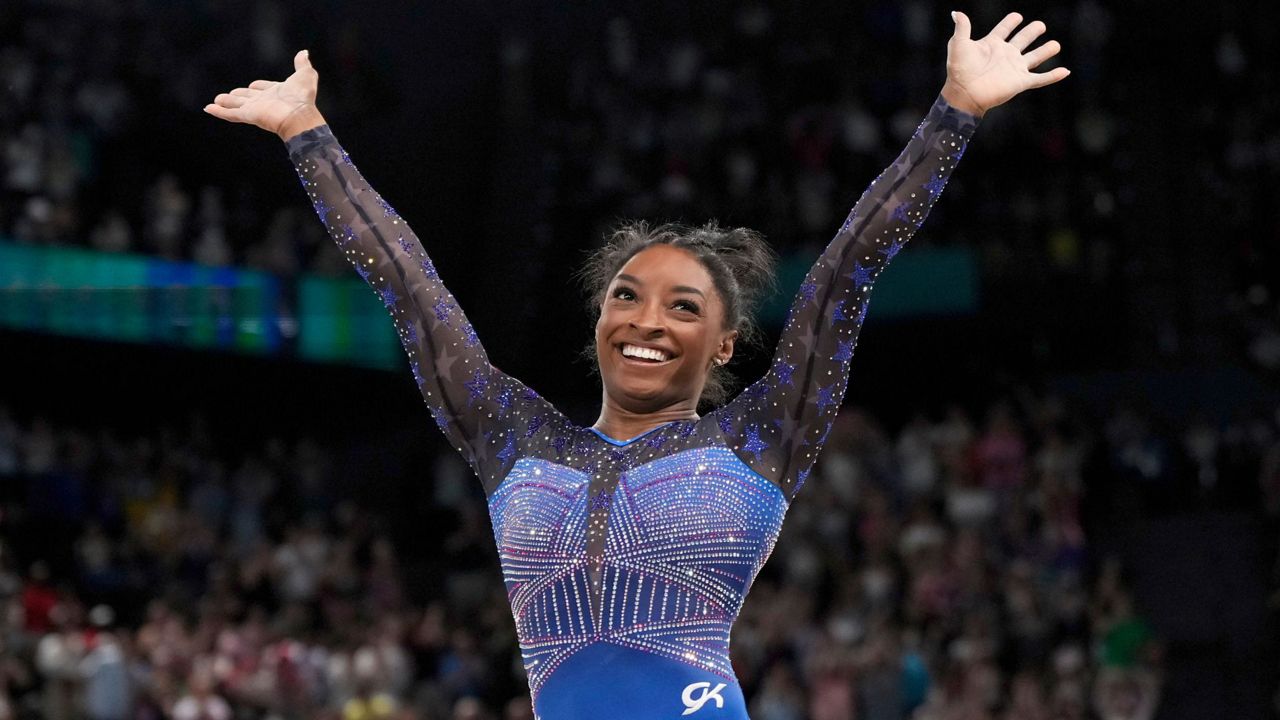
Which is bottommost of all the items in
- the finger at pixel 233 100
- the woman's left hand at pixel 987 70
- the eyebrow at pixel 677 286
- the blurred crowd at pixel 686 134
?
the eyebrow at pixel 677 286

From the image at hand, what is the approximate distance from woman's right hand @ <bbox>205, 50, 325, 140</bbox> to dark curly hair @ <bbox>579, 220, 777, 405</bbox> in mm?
692

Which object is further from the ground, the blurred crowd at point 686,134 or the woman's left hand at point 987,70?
the blurred crowd at point 686,134

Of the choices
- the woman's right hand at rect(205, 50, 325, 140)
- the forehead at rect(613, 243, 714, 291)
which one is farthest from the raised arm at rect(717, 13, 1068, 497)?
the woman's right hand at rect(205, 50, 325, 140)

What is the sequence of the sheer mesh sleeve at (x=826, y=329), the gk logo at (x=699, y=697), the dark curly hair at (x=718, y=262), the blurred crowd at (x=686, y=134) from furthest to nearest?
the blurred crowd at (x=686, y=134), the dark curly hair at (x=718, y=262), the sheer mesh sleeve at (x=826, y=329), the gk logo at (x=699, y=697)

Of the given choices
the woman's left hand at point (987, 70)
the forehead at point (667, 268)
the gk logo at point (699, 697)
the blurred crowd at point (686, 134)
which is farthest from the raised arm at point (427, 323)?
the blurred crowd at point (686, 134)

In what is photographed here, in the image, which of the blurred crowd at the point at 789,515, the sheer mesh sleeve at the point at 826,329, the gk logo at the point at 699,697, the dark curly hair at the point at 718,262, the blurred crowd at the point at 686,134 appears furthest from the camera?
the blurred crowd at the point at 686,134

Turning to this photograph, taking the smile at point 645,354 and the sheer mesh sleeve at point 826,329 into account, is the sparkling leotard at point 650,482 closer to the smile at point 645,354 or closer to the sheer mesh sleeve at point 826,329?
the sheer mesh sleeve at point 826,329

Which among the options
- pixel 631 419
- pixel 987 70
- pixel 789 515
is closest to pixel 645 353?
pixel 631 419

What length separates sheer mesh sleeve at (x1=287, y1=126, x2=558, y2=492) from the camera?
11.5 ft

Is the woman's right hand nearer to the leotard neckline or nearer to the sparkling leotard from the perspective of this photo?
the sparkling leotard

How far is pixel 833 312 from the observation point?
3.34m

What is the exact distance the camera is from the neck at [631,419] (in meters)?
3.47

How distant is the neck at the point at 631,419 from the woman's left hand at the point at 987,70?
0.83 m

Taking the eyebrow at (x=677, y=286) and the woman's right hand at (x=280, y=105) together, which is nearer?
the eyebrow at (x=677, y=286)
